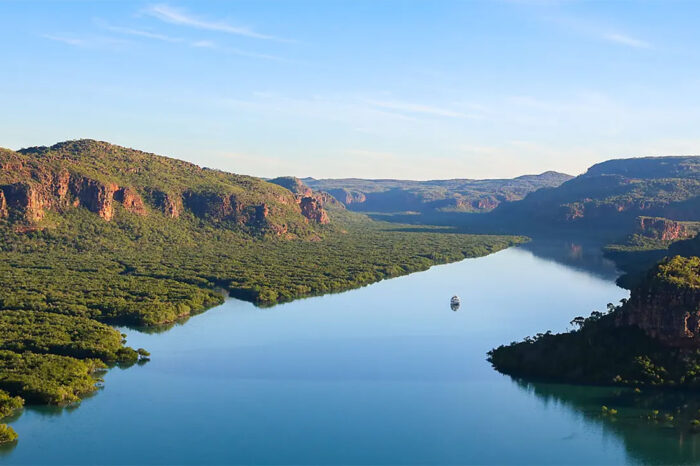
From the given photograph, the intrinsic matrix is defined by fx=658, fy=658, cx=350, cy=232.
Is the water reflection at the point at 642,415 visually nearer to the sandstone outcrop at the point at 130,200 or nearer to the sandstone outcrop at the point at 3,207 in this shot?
the sandstone outcrop at the point at 3,207

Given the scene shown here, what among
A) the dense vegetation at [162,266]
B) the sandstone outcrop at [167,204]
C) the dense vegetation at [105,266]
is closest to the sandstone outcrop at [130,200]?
the dense vegetation at [105,266]

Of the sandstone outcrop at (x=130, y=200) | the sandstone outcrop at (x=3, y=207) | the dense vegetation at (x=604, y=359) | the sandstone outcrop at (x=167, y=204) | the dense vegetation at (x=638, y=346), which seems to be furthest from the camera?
the sandstone outcrop at (x=167, y=204)

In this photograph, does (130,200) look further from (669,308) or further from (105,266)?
(669,308)

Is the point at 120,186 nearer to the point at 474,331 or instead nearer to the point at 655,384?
the point at 474,331

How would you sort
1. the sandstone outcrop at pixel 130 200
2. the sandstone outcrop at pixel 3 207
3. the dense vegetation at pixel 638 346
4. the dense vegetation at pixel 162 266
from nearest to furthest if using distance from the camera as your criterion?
the dense vegetation at pixel 638 346 → the dense vegetation at pixel 162 266 → the sandstone outcrop at pixel 3 207 → the sandstone outcrop at pixel 130 200

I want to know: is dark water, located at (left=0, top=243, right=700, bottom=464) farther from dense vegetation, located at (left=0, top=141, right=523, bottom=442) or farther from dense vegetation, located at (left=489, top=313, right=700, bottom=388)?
dense vegetation, located at (left=0, top=141, right=523, bottom=442)

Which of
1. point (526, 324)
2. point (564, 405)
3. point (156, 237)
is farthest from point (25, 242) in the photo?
point (564, 405)

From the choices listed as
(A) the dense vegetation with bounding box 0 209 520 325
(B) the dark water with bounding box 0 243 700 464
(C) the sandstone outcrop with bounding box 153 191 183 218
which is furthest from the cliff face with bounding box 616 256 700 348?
(C) the sandstone outcrop with bounding box 153 191 183 218
